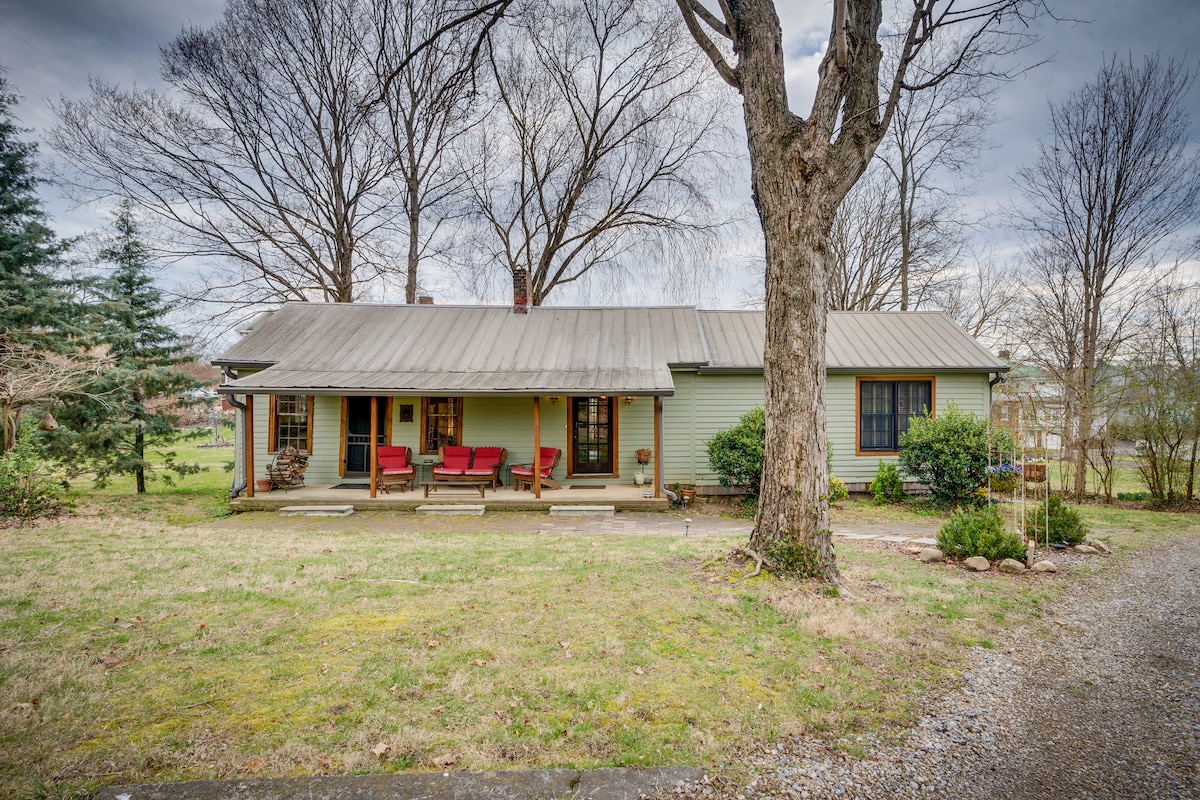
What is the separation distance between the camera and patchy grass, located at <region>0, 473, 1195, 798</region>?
2779mm

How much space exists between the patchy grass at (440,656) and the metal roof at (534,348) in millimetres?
4780

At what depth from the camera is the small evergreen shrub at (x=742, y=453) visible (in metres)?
10.4

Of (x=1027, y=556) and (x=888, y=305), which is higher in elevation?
(x=888, y=305)

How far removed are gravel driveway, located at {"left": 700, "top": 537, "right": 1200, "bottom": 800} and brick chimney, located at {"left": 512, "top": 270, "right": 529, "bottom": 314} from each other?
39.6 feet

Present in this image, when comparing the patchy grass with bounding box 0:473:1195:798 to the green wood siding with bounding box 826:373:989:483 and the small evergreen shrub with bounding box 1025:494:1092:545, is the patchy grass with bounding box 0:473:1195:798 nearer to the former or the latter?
the small evergreen shrub with bounding box 1025:494:1092:545

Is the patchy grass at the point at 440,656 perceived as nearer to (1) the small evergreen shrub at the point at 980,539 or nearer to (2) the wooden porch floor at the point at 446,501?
(1) the small evergreen shrub at the point at 980,539

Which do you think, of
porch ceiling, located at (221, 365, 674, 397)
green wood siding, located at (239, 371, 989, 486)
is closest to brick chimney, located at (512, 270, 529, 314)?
green wood siding, located at (239, 371, 989, 486)

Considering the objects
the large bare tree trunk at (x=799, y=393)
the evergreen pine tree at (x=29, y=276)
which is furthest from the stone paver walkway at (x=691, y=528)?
the evergreen pine tree at (x=29, y=276)

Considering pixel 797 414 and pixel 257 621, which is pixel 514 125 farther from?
pixel 257 621

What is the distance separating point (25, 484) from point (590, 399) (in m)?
10.1

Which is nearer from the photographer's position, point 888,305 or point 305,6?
point 305,6

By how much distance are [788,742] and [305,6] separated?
65.4 ft

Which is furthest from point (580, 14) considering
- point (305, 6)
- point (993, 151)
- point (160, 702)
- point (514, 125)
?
point (160, 702)

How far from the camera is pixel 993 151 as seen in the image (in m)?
14.8
